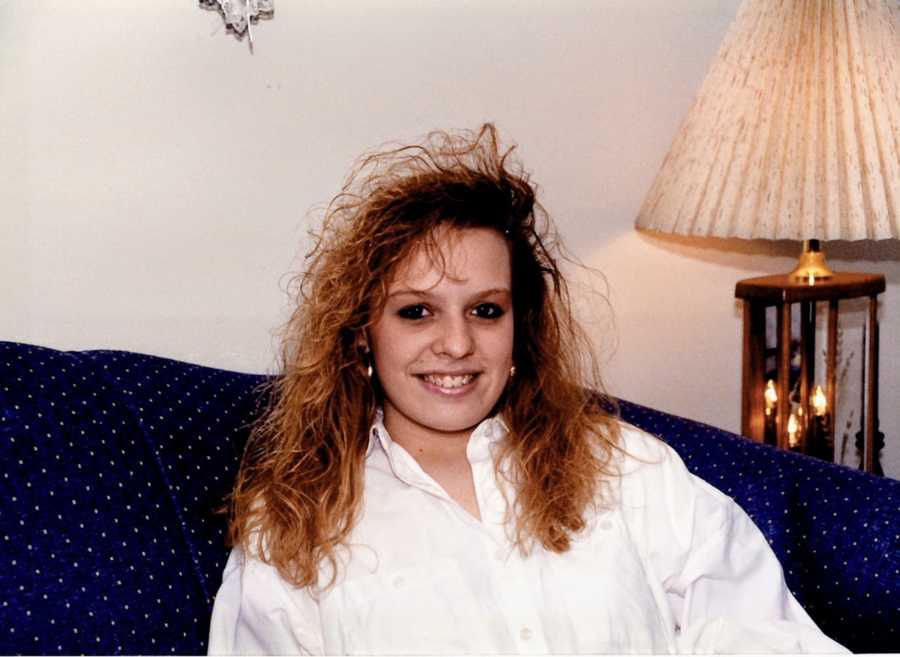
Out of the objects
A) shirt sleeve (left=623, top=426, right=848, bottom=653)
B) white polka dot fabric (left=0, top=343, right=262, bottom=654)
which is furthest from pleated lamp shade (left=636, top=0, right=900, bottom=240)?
white polka dot fabric (left=0, top=343, right=262, bottom=654)

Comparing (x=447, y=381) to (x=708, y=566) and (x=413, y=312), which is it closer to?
(x=413, y=312)

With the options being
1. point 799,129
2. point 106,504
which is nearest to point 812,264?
point 799,129

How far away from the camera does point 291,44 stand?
162 cm

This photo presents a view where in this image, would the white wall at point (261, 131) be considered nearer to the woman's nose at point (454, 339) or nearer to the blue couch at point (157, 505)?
the blue couch at point (157, 505)

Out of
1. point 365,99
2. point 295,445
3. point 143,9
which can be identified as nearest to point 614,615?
point 295,445

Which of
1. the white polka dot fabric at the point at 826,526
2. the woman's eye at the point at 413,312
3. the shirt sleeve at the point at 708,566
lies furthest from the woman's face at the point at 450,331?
the white polka dot fabric at the point at 826,526

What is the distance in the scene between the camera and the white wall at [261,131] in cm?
146

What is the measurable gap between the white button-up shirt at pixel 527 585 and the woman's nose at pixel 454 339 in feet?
0.52

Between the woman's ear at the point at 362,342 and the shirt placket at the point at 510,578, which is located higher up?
the woman's ear at the point at 362,342

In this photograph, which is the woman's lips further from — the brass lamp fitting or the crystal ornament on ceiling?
the brass lamp fitting

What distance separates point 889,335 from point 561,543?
1.41 meters

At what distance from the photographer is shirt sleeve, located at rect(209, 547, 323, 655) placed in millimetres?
1227

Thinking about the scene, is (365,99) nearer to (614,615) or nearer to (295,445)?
(295,445)

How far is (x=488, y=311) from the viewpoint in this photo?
4.32 ft
